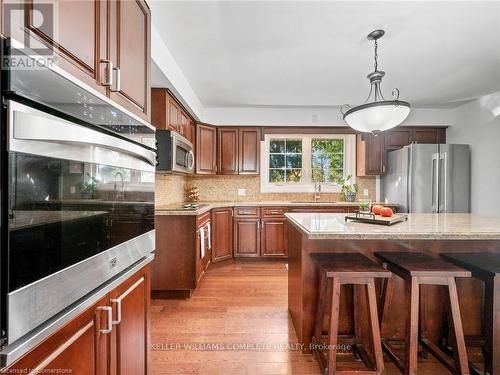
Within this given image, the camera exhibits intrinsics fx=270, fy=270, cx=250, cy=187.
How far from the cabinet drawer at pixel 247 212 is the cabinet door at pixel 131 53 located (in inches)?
114

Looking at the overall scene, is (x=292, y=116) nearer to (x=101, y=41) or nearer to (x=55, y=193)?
(x=101, y=41)

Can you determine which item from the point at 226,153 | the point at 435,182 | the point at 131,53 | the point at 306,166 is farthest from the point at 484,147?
the point at 131,53

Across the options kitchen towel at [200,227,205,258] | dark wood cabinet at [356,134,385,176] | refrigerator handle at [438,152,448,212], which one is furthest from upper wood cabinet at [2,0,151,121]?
refrigerator handle at [438,152,448,212]

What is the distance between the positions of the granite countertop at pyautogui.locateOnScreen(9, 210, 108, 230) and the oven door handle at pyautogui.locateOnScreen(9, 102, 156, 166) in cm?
14

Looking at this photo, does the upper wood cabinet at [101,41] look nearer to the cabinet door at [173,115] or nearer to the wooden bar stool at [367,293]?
the wooden bar stool at [367,293]

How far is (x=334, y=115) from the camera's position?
14.9 feet

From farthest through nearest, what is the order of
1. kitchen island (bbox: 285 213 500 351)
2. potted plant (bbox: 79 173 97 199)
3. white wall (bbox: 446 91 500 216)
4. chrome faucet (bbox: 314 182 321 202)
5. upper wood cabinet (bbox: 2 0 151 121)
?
chrome faucet (bbox: 314 182 321 202)
white wall (bbox: 446 91 500 216)
kitchen island (bbox: 285 213 500 351)
potted plant (bbox: 79 173 97 199)
upper wood cabinet (bbox: 2 0 151 121)

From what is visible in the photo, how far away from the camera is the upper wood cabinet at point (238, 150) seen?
4441 mm

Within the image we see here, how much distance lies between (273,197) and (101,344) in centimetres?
397

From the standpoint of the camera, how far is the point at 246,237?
4.13 meters

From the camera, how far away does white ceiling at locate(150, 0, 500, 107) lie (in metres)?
1.98

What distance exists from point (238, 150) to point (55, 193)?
12.7 feet

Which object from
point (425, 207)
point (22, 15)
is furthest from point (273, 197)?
point (22, 15)

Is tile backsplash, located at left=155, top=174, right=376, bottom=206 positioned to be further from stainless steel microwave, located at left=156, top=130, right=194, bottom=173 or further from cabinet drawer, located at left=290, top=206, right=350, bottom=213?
stainless steel microwave, located at left=156, top=130, right=194, bottom=173
